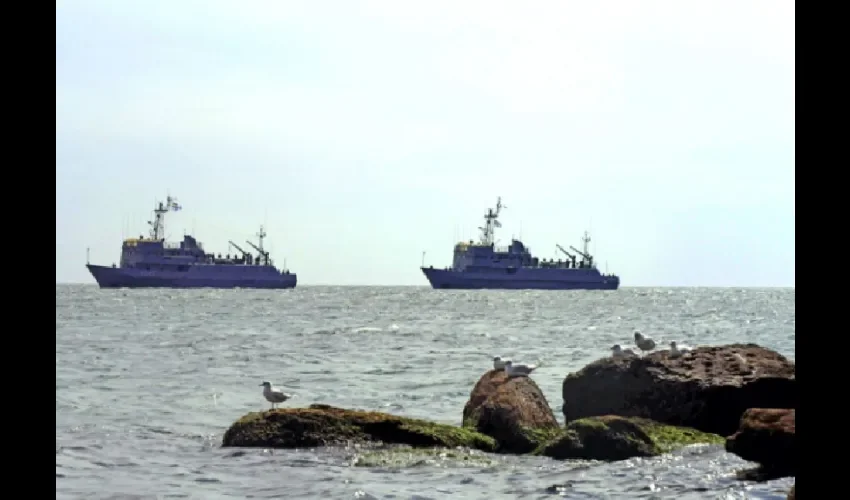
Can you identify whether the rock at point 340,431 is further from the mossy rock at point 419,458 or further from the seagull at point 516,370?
the seagull at point 516,370

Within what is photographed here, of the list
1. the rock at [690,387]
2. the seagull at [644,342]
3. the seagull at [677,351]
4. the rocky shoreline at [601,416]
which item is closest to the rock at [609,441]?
the rocky shoreline at [601,416]

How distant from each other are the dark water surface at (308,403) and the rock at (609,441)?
188 millimetres

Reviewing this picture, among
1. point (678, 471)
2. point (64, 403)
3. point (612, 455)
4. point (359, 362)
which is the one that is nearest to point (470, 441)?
point (612, 455)

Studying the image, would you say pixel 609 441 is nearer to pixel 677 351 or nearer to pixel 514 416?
pixel 514 416

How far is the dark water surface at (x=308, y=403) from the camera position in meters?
8.67

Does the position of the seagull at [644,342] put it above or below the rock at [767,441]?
above

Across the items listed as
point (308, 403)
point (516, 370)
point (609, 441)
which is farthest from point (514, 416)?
point (308, 403)

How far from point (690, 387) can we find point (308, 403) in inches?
293

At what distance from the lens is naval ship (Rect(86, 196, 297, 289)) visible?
4402 inches

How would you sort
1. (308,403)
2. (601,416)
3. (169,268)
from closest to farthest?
(601,416) → (308,403) → (169,268)

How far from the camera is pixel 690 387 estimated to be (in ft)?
35.5

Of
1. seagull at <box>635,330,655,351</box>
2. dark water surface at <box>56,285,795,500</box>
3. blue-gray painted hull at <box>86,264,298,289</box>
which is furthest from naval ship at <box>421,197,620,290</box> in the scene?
seagull at <box>635,330,655,351</box>
